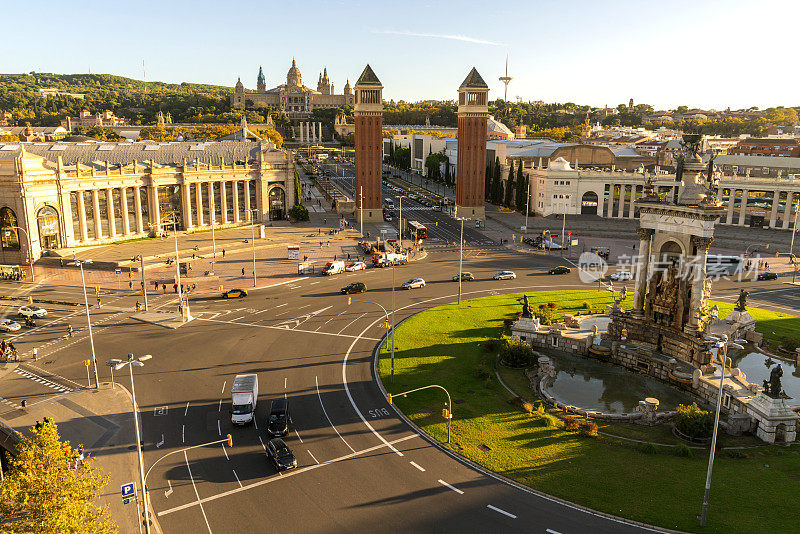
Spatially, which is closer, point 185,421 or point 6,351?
point 185,421

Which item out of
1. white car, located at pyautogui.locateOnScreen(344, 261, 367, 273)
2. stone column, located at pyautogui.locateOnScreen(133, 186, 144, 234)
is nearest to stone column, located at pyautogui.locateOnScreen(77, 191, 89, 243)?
stone column, located at pyautogui.locateOnScreen(133, 186, 144, 234)

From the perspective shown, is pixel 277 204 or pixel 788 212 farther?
pixel 277 204

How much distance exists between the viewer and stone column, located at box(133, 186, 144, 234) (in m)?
102

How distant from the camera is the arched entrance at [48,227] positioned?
284ft

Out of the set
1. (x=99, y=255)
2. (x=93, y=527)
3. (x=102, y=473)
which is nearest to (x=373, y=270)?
(x=99, y=255)

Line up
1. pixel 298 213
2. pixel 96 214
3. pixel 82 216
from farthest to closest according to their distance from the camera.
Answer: pixel 298 213, pixel 96 214, pixel 82 216

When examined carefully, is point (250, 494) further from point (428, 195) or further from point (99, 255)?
point (428, 195)

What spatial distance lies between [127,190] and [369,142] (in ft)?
172

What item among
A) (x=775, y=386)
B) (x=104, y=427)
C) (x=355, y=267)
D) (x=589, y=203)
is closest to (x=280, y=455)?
(x=104, y=427)

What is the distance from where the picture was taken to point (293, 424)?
128 ft

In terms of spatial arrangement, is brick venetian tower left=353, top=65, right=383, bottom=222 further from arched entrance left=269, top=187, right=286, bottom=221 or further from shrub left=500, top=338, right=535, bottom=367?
shrub left=500, top=338, right=535, bottom=367

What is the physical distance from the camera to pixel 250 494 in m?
31.2

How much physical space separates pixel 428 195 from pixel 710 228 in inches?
4912

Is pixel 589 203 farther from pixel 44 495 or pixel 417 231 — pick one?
pixel 44 495
